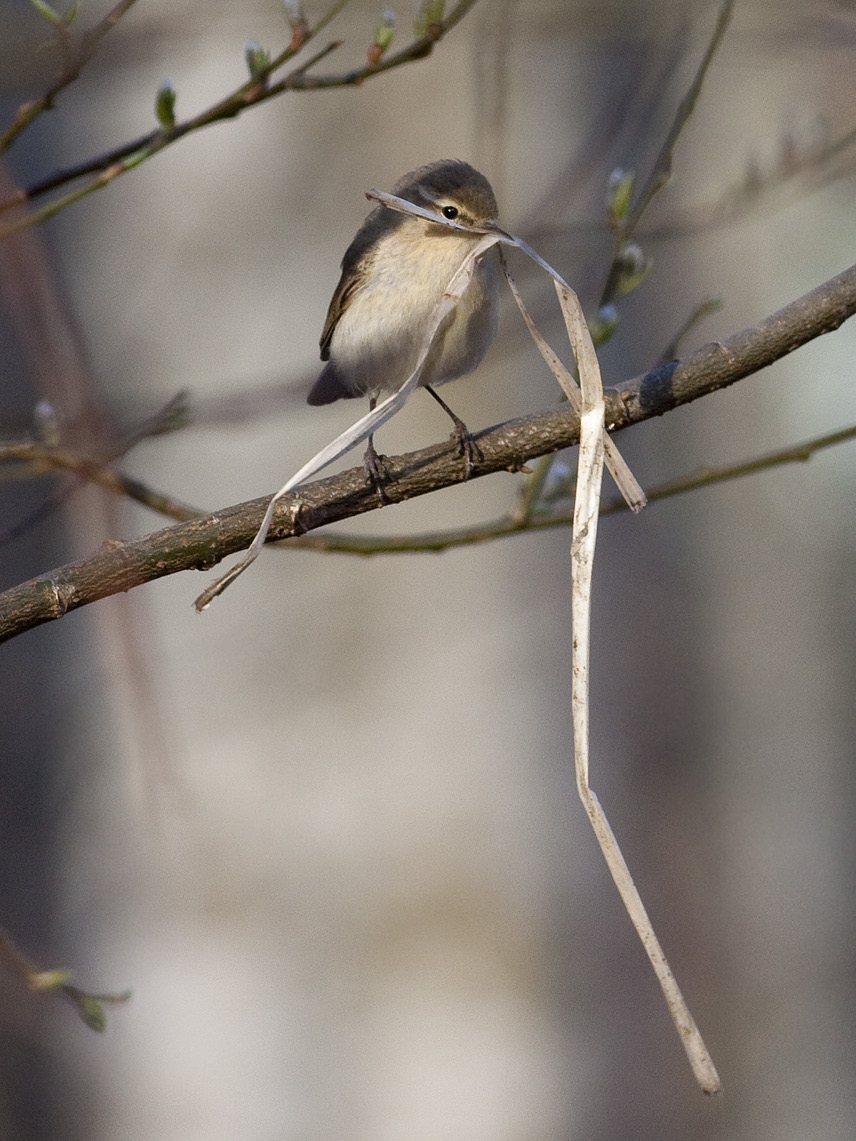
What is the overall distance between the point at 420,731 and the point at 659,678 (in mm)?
608

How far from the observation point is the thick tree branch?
2.71 ft

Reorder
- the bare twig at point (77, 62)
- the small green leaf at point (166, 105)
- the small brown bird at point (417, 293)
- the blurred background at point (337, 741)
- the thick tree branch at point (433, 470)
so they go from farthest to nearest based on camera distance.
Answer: the blurred background at point (337, 741) < the small brown bird at point (417, 293) < the small green leaf at point (166, 105) < the bare twig at point (77, 62) < the thick tree branch at point (433, 470)

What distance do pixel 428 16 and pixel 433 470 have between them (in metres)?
0.48

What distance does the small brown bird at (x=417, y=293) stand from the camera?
143cm

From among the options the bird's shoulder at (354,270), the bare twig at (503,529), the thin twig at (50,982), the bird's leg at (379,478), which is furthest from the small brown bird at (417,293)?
the thin twig at (50,982)

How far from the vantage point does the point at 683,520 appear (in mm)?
2740

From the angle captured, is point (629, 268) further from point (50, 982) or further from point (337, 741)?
point (337, 741)

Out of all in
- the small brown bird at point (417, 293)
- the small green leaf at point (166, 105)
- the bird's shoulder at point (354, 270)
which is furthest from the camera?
the bird's shoulder at point (354, 270)

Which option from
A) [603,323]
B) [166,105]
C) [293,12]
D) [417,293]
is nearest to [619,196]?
[603,323]

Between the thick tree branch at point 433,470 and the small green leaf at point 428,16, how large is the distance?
1.41 feet

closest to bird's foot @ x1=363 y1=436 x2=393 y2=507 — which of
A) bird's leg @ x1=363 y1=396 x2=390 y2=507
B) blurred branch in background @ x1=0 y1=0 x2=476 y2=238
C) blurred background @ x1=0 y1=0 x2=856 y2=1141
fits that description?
bird's leg @ x1=363 y1=396 x2=390 y2=507

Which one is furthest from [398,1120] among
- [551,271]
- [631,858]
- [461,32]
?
[461,32]

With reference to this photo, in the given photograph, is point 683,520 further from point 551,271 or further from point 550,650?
point 551,271

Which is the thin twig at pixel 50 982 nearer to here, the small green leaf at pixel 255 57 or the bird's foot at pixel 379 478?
the bird's foot at pixel 379 478
